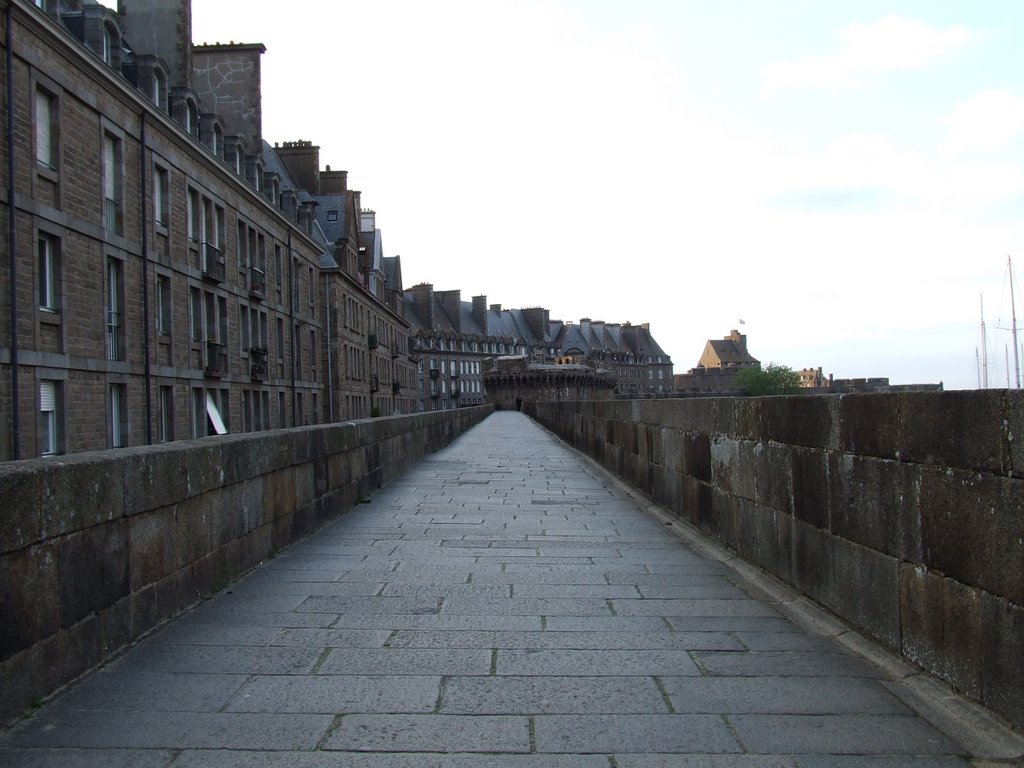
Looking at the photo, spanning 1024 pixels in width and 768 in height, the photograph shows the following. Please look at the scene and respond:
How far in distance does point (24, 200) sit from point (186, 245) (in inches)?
369

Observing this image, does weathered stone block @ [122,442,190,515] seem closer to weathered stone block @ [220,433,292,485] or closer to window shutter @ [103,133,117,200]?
weathered stone block @ [220,433,292,485]

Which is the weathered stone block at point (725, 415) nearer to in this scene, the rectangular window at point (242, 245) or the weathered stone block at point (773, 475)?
the weathered stone block at point (773, 475)

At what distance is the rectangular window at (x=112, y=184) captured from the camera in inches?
899

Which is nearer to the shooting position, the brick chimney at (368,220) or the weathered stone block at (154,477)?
the weathered stone block at (154,477)

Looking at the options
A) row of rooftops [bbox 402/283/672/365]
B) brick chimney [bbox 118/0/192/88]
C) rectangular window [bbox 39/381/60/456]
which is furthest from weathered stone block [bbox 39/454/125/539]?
row of rooftops [bbox 402/283/672/365]

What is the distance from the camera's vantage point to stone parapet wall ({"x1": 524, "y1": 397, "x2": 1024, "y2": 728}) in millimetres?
3516

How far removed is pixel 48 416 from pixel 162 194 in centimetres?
894

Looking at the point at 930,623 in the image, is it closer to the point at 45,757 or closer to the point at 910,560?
the point at 910,560

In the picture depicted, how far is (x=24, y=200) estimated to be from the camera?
18.6 metres

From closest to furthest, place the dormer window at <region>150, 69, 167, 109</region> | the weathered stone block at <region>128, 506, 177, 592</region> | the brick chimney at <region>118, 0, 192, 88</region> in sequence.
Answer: the weathered stone block at <region>128, 506, 177, 592</region> < the dormer window at <region>150, 69, 167, 109</region> < the brick chimney at <region>118, 0, 192, 88</region>

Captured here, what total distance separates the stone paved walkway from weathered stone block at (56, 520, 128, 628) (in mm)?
299

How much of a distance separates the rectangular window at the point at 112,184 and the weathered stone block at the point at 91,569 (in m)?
19.8

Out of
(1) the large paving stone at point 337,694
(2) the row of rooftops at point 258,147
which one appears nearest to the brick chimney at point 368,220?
(2) the row of rooftops at point 258,147

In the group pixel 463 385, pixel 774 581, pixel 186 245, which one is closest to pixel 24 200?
pixel 186 245
